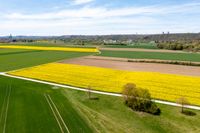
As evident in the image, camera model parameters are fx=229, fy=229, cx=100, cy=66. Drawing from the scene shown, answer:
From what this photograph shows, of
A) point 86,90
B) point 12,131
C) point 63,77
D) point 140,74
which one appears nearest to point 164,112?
point 86,90

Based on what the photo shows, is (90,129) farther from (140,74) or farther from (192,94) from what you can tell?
(140,74)

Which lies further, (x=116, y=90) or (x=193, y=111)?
(x=116, y=90)

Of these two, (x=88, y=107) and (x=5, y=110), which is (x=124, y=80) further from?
(x=5, y=110)

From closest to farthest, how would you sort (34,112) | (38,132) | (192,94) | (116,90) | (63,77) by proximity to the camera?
1. (38,132)
2. (34,112)
3. (192,94)
4. (116,90)
5. (63,77)

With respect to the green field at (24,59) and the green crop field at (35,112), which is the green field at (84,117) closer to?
the green crop field at (35,112)

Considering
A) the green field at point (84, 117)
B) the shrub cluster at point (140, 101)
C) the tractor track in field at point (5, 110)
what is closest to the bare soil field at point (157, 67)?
the shrub cluster at point (140, 101)

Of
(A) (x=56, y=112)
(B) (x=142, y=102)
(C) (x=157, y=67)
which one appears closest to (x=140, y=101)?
(B) (x=142, y=102)
